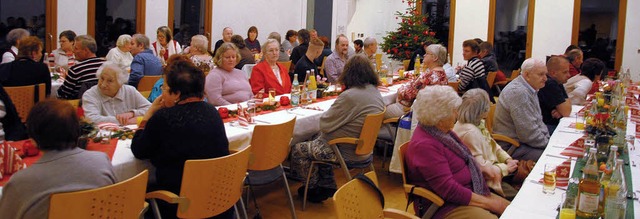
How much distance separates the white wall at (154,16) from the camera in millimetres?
10371

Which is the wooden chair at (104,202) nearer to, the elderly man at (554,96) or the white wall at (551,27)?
the elderly man at (554,96)

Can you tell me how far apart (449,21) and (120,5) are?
21.9ft

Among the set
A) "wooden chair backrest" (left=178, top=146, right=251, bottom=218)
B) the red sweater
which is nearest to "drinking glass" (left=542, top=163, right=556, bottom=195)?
"wooden chair backrest" (left=178, top=146, right=251, bottom=218)

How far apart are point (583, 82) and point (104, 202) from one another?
228 inches

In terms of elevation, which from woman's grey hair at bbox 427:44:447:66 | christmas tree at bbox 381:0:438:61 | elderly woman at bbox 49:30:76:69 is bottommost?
elderly woman at bbox 49:30:76:69

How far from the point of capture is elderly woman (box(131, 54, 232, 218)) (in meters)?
3.13

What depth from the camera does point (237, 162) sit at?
3227 millimetres

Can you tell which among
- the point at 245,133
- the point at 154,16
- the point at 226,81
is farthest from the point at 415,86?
the point at 154,16

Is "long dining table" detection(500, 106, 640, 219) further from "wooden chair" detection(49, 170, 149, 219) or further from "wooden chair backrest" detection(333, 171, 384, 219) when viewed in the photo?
"wooden chair" detection(49, 170, 149, 219)

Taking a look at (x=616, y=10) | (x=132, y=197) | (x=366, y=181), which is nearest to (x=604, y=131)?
(x=366, y=181)

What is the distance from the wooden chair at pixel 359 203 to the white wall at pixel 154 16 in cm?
833

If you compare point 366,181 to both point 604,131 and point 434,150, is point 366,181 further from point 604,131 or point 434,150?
point 604,131

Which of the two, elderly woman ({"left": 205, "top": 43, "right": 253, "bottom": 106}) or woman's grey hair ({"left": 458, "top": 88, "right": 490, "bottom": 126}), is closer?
woman's grey hair ({"left": 458, "top": 88, "right": 490, "bottom": 126})

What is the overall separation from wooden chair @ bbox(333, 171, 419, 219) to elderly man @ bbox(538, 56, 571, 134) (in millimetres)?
3172
